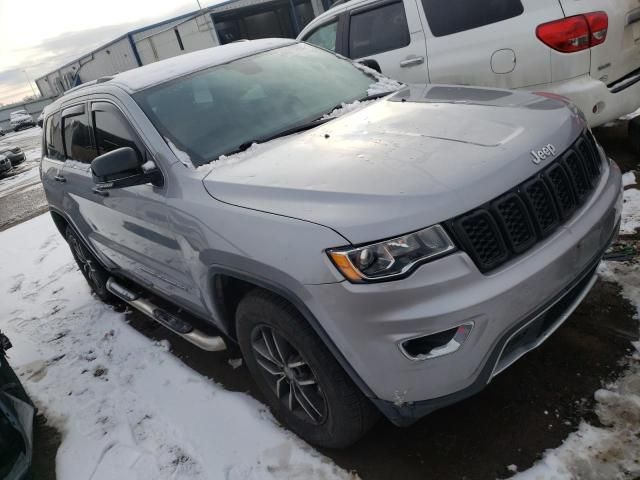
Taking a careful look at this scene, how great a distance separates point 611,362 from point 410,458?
3.71 ft

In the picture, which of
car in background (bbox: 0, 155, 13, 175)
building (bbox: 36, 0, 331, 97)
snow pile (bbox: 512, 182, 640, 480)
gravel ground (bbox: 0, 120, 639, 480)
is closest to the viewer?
snow pile (bbox: 512, 182, 640, 480)

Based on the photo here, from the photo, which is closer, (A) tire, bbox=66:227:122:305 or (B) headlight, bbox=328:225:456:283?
(B) headlight, bbox=328:225:456:283

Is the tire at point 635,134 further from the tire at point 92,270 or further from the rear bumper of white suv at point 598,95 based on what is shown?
the tire at point 92,270

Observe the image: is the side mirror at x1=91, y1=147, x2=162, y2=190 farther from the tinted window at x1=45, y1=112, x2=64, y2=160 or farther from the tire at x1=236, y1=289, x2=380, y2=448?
the tinted window at x1=45, y1=112, x2=64, y2=160

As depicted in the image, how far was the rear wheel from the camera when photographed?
464 cm

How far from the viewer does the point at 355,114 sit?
2883 millimetres

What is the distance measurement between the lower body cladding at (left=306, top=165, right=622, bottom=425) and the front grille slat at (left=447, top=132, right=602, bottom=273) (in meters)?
0.05

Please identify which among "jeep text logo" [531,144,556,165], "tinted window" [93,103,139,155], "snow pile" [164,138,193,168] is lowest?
"jeep text logo" [531,144,556,165]

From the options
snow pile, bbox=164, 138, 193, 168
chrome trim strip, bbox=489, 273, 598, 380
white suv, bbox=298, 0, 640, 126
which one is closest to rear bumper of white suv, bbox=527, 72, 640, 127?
white suv, bbox=298, 0, 640, 126

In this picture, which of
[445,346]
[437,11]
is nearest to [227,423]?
[445,346]

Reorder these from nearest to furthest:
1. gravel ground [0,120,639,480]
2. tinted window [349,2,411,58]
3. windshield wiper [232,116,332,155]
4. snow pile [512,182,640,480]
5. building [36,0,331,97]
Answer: snow pile [512,182,640,480] < gravel ground [0,120,639,480] < windshield wiper [232,116,332,155] < tinted window [349,2,411,58] < building [36,0,331,97]

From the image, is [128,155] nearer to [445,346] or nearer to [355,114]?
[355,114]

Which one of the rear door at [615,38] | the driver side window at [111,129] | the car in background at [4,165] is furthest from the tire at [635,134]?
the car in background at [4,165]

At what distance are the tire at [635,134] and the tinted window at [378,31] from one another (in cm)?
225
